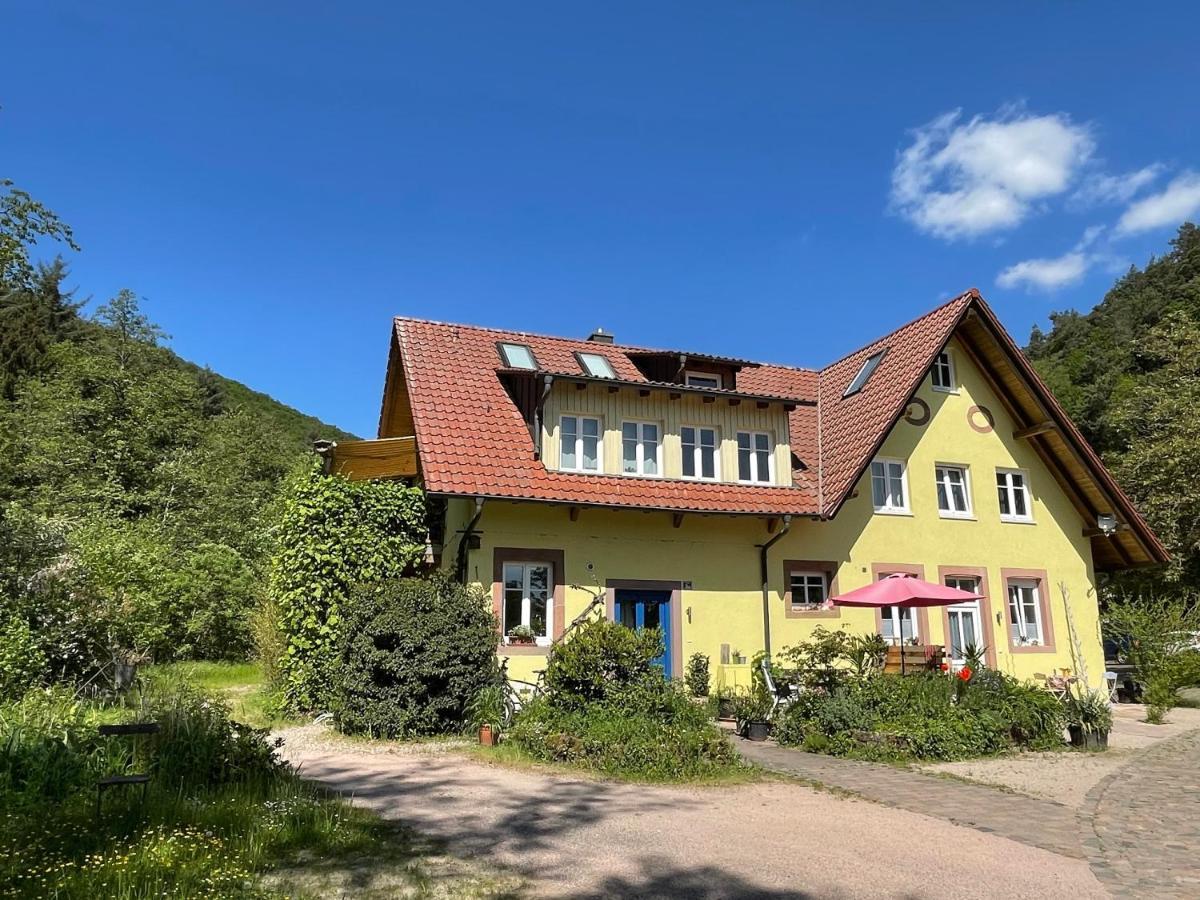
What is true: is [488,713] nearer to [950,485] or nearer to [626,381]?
[626,381]

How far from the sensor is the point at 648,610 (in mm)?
16375

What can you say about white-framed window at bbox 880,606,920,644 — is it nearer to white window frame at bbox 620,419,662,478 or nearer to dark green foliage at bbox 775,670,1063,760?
dark green foliage at bbox 775,670,1063,760

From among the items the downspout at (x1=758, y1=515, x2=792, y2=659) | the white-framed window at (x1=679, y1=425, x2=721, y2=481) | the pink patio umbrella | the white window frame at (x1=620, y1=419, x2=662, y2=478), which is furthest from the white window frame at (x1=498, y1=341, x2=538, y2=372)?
the pink patio umbrella

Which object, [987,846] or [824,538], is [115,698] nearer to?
[987,846]

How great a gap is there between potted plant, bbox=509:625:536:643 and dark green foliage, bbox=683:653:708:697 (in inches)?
128

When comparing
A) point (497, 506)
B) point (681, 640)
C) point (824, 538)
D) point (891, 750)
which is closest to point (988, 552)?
point (824, 538)

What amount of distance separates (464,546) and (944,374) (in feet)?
41.8

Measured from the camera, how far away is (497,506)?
15.2 m

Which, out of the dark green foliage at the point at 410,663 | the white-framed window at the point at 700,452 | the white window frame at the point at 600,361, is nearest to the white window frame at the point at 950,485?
the white-framed window at the point at 700,452

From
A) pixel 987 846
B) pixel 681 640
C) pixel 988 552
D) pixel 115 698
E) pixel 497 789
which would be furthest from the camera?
pixel 988 552

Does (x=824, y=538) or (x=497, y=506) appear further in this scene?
(x=824, y=538)

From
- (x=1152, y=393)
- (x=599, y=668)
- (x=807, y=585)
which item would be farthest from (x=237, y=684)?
(x=1152, y=393)

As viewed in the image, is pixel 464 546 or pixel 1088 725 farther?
pixel 464 546

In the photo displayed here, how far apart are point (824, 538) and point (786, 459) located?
1.99 m
